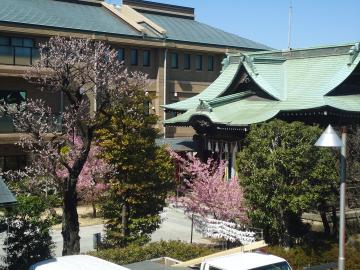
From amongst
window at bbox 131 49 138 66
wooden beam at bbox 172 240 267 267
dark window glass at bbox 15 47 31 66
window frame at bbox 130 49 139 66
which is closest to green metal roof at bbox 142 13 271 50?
window frame at bbox 130 49 139 66

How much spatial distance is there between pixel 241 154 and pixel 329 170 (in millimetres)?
2946

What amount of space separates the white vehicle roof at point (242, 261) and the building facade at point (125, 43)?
19390 millimetres

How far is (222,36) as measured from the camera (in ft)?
150

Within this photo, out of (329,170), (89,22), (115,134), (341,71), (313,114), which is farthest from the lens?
(89,22)

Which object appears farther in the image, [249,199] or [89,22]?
[89,22]

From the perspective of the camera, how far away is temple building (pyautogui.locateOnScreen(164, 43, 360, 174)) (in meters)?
23.3

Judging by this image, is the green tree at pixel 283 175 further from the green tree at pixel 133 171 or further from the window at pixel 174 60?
the window at pixel 174 60

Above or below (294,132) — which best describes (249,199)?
below

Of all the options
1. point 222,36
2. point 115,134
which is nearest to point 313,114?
point 115,134

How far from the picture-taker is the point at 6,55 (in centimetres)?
3114

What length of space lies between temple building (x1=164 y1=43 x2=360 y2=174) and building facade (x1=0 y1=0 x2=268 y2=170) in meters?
5.33

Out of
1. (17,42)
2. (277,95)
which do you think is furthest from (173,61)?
(277,95)

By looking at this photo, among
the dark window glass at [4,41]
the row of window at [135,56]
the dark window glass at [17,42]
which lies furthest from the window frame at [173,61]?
the dark window glass at [4,41]

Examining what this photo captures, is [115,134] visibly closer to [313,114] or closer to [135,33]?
[313,114]
